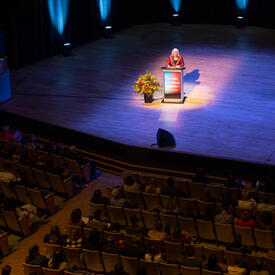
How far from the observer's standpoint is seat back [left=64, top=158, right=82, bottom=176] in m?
10.1

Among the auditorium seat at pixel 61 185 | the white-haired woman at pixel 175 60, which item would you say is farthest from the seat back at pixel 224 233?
the white-haired woman at pixel 175 60

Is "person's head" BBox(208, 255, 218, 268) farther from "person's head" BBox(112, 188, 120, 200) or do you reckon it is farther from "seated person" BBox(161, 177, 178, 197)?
"person's head" BBox(112, 188, 120, 200)

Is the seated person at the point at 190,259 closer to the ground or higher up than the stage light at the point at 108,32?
closer to the ground

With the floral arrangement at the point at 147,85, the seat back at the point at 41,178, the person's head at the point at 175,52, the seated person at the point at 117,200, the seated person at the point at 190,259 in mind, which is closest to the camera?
the seated person at the point at 190,259

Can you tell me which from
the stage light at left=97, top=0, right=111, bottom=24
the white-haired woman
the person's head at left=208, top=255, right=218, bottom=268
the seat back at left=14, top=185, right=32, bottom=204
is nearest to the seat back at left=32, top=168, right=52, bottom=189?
the seat back at left=14, top=185, right=32, bottom=204

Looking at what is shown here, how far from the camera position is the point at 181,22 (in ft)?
69.3

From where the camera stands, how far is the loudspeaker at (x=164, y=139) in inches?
424

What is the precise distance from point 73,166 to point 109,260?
3418mm

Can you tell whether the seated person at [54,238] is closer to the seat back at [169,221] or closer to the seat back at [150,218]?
the seat back at [150,218]

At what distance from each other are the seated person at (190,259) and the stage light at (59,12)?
490 inches

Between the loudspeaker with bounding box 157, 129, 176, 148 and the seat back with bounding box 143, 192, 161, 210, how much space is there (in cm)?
222

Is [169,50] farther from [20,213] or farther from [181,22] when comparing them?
[20,213]

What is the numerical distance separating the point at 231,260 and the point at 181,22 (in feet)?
50.7

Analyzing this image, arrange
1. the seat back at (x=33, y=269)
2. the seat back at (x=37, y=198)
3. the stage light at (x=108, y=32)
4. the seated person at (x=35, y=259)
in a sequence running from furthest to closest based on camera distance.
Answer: the stage light at (x=108, y=32) → the seat back at (x=37, y=198) → the seated person at (x=35, y=259) → the seat back at (x=33, y=269)
